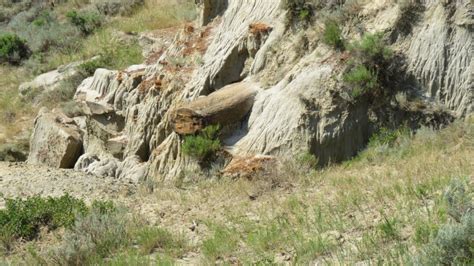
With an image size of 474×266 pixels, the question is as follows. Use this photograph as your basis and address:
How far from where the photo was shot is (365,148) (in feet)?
29.8

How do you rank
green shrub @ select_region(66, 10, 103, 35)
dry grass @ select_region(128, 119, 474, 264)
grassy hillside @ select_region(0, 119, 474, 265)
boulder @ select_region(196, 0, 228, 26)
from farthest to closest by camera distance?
green shrub @ select_region(66, 10, 103, 35)
boulder @ select_region(196, 0, 228, 26)
dry grass @ select_region(128, 119, 474, 264)
grassy hillside @ select_region(0, 119, 474, 265)

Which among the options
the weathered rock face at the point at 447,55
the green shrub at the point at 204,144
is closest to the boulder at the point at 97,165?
the green shrub at the point at 204,144

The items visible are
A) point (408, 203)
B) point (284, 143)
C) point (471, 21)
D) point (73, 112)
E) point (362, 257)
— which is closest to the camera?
point (362, 257)

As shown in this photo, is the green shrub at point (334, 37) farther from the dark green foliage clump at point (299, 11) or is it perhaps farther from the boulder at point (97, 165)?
the boulder at point (97, 165)

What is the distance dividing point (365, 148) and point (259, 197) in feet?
7.76

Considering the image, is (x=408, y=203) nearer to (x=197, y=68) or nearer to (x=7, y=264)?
(x=7, y=264)

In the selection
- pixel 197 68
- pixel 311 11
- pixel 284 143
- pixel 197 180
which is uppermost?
pixel 311 11

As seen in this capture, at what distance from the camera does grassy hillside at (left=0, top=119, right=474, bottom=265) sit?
468 centimetres

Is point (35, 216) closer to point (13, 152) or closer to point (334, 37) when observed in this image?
point (334, 37)

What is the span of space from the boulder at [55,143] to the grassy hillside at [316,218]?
7.05m

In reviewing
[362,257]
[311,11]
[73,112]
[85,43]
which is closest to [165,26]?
[85,43]

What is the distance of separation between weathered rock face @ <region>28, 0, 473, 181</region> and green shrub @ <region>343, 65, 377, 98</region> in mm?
209

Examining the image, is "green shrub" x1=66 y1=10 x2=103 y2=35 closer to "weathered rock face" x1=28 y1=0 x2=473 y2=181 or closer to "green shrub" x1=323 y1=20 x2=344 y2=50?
"weathered rock face" x1=28 y1=0 x2=473 y2=181

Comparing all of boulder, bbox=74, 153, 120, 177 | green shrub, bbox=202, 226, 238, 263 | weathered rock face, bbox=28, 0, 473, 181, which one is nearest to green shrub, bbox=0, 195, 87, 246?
green shrub, bbox=202, 226, 238, 263
